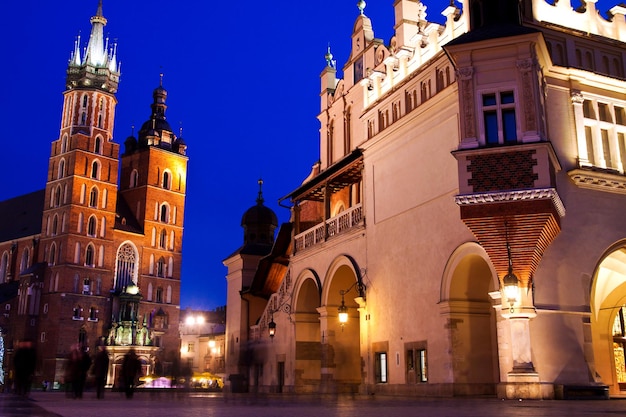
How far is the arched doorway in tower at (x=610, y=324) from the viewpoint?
71.7 feet

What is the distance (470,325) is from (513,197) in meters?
4.88

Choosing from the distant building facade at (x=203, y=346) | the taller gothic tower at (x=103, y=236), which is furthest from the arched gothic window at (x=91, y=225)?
the distant building facade at (x=203, y=346)

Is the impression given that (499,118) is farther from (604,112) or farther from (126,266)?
(126,266)

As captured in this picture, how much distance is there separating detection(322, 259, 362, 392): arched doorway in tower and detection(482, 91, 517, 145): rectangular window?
10.1m

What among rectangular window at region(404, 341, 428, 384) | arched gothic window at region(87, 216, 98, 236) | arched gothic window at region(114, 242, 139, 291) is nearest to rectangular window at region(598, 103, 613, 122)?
rectangular window at region(404, 341, 428, 384)

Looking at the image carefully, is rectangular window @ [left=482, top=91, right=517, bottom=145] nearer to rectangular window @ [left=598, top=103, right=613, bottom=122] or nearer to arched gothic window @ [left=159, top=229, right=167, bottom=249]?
rectangular window @ [left=598, top=103, right=613, bottom=122]

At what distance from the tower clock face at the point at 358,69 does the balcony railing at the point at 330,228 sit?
27.3 ft

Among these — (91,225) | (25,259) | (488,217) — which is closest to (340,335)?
(488,217)

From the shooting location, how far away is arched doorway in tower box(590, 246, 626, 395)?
71.7 feet

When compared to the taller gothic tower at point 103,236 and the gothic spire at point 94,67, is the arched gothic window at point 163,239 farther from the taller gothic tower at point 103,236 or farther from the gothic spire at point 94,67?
the gothic spire at point 94,67

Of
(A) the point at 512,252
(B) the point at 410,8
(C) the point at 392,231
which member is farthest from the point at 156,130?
(A) the point at 512,252

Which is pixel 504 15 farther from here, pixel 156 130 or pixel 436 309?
pixel 156 130

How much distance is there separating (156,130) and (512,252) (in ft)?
279

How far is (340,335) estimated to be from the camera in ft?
91.6
